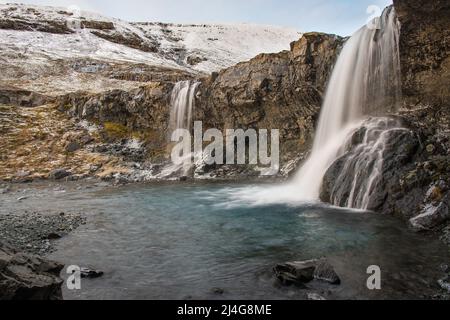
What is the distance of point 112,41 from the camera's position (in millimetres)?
122562

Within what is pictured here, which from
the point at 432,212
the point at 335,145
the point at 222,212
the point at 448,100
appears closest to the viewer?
the point at 432,212

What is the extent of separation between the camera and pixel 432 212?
16594 millimetres

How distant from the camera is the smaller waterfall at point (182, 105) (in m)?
42.7

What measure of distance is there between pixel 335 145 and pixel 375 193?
8061 mm

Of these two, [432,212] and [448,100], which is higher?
[448,100]

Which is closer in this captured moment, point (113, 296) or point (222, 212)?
point (113, 296)

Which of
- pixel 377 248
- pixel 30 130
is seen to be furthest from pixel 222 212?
pixel 30 130

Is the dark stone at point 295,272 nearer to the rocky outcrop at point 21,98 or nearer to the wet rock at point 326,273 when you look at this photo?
the wet rock at point 326,273

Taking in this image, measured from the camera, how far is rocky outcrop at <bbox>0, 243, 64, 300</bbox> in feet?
26.8

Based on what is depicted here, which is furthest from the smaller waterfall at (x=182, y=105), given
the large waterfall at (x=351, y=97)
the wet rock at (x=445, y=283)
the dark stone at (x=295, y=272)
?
the wet rock at (x=445, y=283)

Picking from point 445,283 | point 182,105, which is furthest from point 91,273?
point 182,105

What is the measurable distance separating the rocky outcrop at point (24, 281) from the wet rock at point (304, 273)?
6.07m

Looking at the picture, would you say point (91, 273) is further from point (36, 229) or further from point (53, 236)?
point (36, 229)
